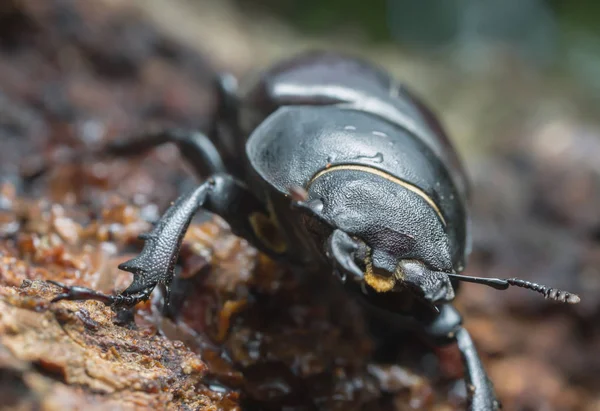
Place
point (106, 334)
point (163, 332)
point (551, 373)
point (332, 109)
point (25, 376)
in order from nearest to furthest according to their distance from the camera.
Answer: point (25, 376), point (106, 334), point (163, 332), point (332, 109), point (551, 373)

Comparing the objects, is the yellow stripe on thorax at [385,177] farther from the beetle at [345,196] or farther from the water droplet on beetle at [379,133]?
the water droplet on beetle at [379,133]

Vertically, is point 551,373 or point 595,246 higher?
point 595,246

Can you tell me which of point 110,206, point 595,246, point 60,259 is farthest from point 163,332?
point 595,246

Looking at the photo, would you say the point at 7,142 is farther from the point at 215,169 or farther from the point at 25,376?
the point at 25,376

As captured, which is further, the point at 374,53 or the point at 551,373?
the point at 374,53

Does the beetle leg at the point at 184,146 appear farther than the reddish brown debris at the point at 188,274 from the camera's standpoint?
Yes

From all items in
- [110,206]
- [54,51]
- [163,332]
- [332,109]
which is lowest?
[163,332]

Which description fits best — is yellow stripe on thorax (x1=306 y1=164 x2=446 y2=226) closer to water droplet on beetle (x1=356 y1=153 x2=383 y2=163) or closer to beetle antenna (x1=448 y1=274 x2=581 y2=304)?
water droplet on beetle (x1=356 y1=153 x2=383 y2=163)

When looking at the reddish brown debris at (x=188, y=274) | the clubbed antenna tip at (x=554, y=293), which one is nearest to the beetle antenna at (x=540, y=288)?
the clubbed antenna tip at (x=554, y=293)

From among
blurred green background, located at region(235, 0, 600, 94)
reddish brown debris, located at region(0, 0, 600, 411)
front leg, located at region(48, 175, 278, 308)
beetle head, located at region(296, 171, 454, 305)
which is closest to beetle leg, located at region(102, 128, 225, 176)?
reddish brown debris, located at region(0, 0, 600, 411)
